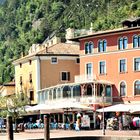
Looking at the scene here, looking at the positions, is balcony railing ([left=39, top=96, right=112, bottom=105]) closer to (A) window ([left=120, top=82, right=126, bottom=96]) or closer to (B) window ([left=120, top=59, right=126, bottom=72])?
(A) window ([left=120, top=82, right=126, bottom=96])

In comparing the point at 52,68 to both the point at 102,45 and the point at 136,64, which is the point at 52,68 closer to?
the point at 102,45

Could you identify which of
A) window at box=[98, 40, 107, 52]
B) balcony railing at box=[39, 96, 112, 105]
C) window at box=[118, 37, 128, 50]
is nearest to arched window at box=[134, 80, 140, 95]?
balcony railing at box=[39, 96, 112, 105]

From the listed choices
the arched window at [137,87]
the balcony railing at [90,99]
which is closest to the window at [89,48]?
the balcony railing at [90,99]

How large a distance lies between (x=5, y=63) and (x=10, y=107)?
10633 cm

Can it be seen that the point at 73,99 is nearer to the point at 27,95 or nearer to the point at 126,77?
the point at 126,77

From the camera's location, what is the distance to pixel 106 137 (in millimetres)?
49719

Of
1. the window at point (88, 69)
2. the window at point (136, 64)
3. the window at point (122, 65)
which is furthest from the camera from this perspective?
the window at point (88, 69)

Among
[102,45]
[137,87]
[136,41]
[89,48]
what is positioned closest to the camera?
[137,87]

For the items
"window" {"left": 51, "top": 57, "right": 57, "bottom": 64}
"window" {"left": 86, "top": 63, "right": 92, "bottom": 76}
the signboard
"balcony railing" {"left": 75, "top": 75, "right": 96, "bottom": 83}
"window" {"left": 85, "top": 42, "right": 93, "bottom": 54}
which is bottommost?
the signboard

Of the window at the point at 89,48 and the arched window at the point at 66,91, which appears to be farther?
the window at the point at 89,48

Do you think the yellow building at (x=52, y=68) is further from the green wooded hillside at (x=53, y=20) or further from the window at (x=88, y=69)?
the green wooded hillside at (x=53, y=20)

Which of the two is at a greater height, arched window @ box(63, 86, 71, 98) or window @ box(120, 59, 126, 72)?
window @ box(120, 59, 126, 72)

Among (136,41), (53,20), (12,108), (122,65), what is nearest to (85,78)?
(122,65)

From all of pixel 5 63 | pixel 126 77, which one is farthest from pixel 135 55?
pixel 5 63
